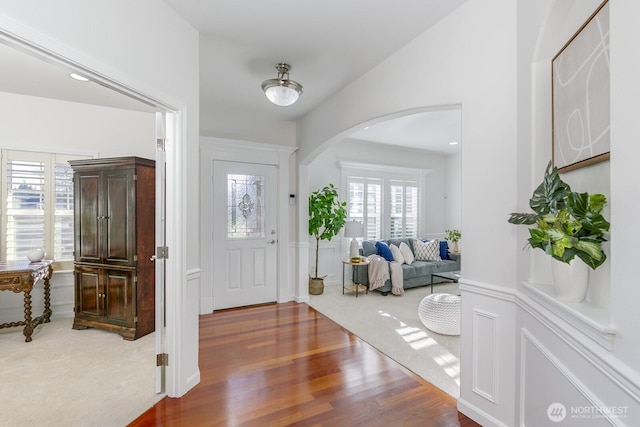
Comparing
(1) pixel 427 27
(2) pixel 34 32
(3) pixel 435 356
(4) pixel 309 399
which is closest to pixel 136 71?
(2) pixel 34 32

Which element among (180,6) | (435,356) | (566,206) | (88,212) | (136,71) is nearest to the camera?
(566,206)

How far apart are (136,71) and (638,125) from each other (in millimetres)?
2347

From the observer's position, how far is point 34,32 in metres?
1.27

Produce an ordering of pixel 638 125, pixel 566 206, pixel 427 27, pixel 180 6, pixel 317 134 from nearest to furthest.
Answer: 1. pixel 638 125
2. pixel 566 206
3. pixel 180 6
4. pixel 427 27
5. pixel 317 134

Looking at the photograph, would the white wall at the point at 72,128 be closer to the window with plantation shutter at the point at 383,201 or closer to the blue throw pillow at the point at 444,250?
the window with plantation shutter at the point at 383,201

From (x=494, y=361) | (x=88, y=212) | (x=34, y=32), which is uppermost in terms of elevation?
(x=34, y=32)

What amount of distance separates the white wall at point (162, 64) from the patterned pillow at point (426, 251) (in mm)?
4548

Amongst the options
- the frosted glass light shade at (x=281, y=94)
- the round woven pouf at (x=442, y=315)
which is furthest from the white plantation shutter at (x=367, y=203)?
the frosted glass light shade at (x=281, y=94)

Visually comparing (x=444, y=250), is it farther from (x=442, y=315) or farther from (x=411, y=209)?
(x=442, y=315)

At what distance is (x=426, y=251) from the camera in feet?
19.0

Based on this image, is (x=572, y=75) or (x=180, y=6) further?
(x=180, y=6)

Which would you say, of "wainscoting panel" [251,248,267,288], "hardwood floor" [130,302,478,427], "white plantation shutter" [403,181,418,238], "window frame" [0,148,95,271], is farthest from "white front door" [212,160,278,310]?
"white plantation shutter" [403,181,418,238]

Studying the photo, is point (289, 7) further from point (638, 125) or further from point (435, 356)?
point (435, 356)

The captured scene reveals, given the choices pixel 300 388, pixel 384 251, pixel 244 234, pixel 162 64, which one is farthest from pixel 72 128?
pixel 384 251
